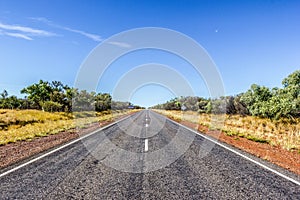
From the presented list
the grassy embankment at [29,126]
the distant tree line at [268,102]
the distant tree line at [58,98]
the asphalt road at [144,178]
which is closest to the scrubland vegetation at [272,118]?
the distant tree line at [268,102]

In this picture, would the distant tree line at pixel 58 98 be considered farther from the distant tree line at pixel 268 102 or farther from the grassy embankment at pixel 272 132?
the grassy embankment at pixel 272 132

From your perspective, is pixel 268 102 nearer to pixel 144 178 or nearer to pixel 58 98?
pixel 144 178

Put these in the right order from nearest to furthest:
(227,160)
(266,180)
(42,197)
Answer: (42,197), (266,180), (227,160)

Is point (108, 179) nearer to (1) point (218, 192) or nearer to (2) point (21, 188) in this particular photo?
(2) point (21, 188)

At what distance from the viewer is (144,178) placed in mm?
5566

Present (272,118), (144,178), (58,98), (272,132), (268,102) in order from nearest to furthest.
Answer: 1. (144,178)
2. (272,132)
3. (272,118)
4. (268,102)
5. (58,98)

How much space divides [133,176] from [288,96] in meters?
22.9

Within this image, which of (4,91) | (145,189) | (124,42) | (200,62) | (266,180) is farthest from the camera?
(4,91)

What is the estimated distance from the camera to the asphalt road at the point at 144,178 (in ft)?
15.0

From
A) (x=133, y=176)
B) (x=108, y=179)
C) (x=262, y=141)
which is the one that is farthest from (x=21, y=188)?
(x=262, y=141)

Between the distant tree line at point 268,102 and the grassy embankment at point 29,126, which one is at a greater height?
the distant tree line at point 268,102

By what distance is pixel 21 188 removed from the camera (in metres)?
4.84

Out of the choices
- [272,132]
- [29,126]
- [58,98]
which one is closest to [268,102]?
[272,132]

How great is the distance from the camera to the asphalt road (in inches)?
180
